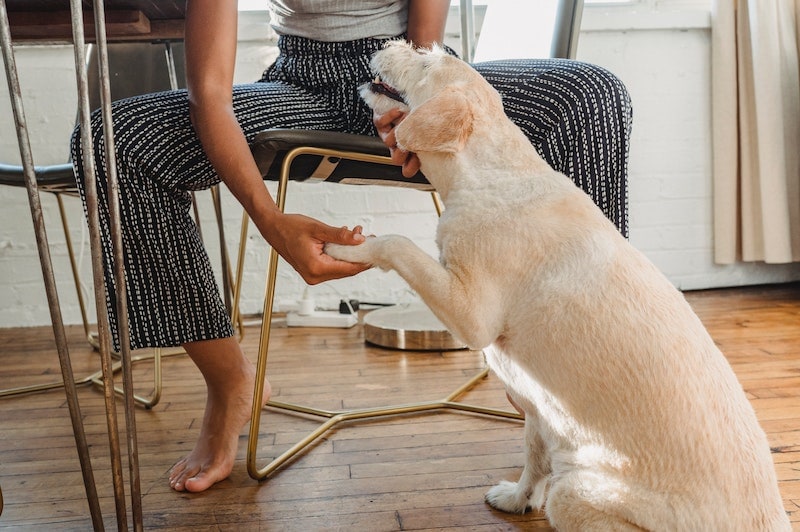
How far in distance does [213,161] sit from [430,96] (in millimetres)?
413

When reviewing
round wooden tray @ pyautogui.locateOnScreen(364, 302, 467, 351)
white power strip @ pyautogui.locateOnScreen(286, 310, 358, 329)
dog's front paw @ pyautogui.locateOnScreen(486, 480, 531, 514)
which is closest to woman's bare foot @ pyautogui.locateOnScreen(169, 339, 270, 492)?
dog's front paw @ pyautogui.locateOnScreen(486, 480, 531, 514)

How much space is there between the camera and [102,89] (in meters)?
0.95

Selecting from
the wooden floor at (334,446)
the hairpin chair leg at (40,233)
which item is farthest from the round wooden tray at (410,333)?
the hairpin chair leg at (40,233)

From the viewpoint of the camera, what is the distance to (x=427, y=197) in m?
3.38

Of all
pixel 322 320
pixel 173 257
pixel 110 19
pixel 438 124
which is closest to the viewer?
pixel 438 124

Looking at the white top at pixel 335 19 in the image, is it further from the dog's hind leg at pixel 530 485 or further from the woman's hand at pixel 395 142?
the dog's hind leg at pixel 530 485

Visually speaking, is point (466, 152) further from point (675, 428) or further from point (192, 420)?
point (192, 420)

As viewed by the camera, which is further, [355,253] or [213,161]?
[213,161]

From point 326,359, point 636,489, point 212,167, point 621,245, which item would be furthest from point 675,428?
point 326,359

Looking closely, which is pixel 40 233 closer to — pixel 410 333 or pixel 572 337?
pixel 572 337

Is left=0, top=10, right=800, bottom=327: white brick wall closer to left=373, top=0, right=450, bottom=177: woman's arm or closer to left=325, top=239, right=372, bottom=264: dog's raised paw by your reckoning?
left=373, top=0, right=450, bottom=177: woman's arm

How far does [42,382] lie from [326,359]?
0.90 m

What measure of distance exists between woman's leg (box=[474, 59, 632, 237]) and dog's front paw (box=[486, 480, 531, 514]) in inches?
21.8

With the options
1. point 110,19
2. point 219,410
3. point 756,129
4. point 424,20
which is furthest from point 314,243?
point 756,129
